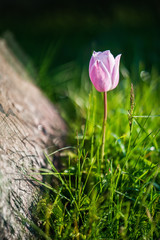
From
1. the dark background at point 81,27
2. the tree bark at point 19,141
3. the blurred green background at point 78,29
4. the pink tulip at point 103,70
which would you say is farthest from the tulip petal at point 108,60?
the dark background at point 81,27

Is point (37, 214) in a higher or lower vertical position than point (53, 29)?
lower

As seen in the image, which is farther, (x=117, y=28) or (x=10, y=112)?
(x=117, y=28)

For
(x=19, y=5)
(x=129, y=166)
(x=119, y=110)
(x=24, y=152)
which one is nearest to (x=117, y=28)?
(x=19, y=5)

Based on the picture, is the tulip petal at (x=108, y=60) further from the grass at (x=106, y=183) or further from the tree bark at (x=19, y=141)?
the tree bark at (x=19, y=141)

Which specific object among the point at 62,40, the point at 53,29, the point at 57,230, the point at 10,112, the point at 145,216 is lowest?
the point at 145,216

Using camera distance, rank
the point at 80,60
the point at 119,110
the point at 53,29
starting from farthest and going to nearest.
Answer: the point at 53,29, the point at 80,60, the point at 119,110

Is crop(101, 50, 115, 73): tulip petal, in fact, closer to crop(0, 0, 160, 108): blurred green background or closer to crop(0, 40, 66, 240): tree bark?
crop(0, 40, 66, 240): tree bark

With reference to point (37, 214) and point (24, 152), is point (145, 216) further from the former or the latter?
point (24, 152)
